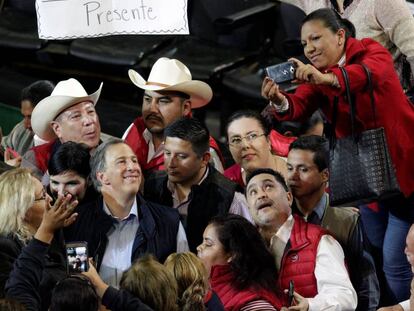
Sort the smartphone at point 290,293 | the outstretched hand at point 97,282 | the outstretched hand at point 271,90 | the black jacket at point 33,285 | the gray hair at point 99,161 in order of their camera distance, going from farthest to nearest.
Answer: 1. the gray hair at point 99,161
2. the outstretched hand at point 271,90
3. the smartphone at point 290,293
4. the outstretched hand at point 97,282
5. the black jacket at point 33,285

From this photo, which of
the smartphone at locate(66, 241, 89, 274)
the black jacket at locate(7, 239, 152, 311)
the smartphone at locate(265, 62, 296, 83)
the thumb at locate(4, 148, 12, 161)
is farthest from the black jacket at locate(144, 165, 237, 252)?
the thumb at locate(4, 148, 12, 161)

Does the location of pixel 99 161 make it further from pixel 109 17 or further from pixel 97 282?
pixel 97 282

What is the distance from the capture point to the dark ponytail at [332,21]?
16.5ft

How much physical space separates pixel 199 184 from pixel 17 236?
3.34 feet

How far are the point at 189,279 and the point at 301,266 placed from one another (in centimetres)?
75

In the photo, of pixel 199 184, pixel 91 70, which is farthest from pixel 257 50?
pixel 199 184

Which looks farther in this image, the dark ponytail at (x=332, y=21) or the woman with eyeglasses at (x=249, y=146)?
the woman with eyeglasses at (x=249, y=146)

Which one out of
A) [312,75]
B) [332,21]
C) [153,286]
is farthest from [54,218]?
[332,21]

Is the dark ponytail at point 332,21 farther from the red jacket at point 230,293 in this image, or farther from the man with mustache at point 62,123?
the man with mustache at point 62,123

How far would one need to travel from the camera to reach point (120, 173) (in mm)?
5242

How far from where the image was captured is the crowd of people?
4.58 metres

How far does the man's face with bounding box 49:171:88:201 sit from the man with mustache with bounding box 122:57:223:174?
558 millimetres

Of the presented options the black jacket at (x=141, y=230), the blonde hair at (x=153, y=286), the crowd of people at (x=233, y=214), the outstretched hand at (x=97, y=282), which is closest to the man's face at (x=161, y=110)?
the crowd of people at (x=233, y=214)

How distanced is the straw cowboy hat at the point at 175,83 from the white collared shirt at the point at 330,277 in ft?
4.06
